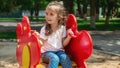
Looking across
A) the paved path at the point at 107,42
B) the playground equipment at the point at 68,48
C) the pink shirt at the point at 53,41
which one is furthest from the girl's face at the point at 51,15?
the paved path at the point at 107,42

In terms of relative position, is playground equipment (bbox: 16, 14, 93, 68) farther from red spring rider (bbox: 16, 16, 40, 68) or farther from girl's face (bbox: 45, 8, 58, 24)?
girl's face (bbox: 45, 8, 58, 24)

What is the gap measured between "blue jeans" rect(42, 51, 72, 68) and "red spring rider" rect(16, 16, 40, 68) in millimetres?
198

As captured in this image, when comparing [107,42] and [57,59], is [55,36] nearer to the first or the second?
[57,59]

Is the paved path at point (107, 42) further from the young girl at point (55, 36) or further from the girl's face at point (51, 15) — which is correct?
the girl's face at point (51, 15)

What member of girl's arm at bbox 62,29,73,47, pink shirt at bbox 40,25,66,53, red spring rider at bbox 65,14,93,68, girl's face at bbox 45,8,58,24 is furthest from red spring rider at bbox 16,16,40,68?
red spring rider at bbox 65,14,93,68

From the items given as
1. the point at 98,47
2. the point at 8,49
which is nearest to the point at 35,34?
the point at 8,49

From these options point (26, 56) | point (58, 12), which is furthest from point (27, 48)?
point (58, 12)

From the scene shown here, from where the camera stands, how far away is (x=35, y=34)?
193 inches

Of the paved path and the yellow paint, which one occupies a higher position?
the yellow paint

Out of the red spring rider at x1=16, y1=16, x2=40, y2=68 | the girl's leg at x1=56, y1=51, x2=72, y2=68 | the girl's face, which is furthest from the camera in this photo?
the girl's face

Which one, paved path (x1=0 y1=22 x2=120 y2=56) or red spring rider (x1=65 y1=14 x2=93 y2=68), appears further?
paved path (x1=0 y1=22 x2=120 y2=56)

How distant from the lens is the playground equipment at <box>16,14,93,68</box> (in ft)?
15.4

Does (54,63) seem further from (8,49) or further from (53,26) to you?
(8,49)

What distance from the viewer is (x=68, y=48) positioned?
5301mm
